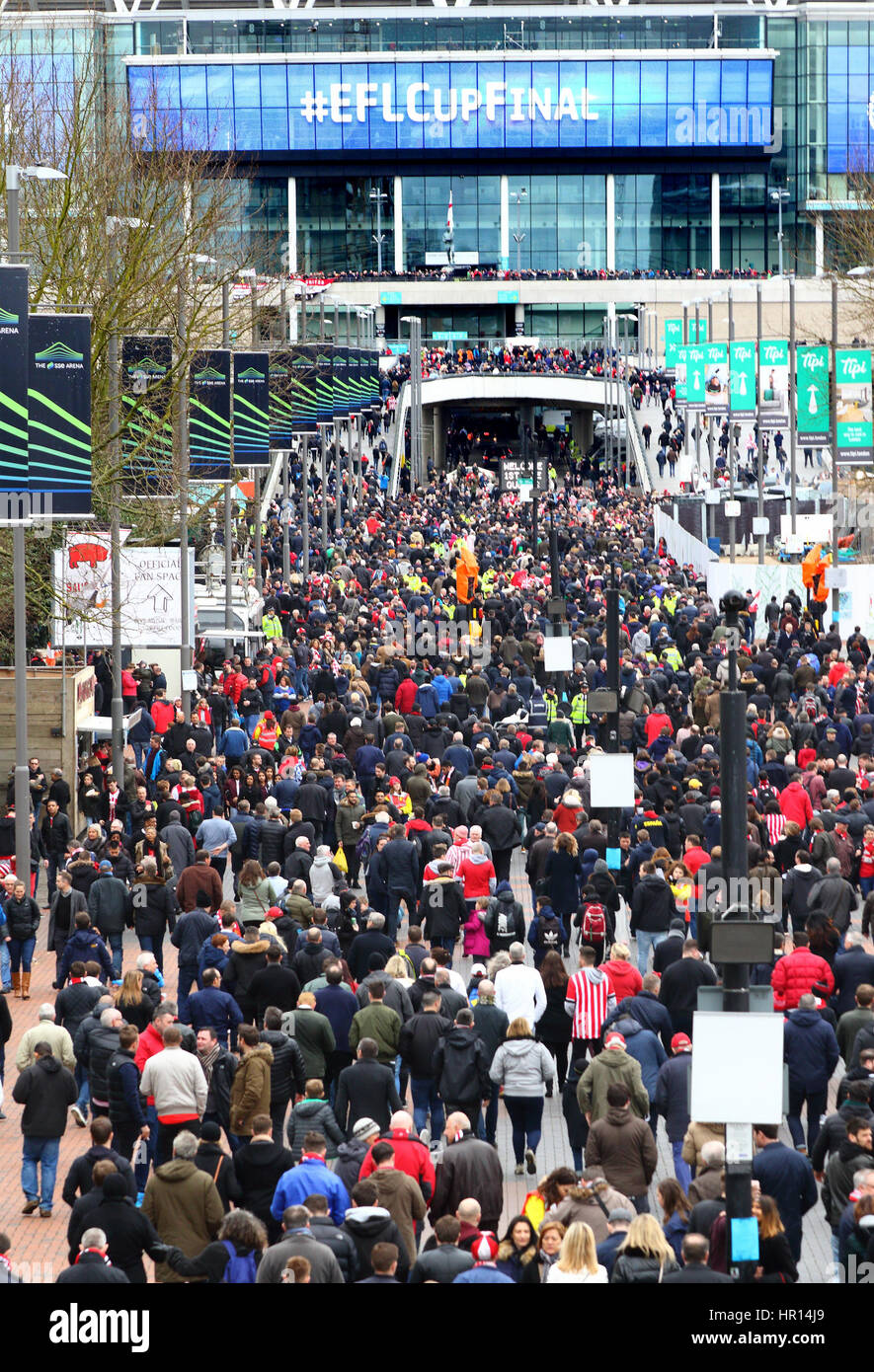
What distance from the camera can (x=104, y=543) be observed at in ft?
92.8

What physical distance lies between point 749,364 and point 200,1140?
36.1m

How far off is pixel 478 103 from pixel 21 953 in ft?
308

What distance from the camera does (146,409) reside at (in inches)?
1174

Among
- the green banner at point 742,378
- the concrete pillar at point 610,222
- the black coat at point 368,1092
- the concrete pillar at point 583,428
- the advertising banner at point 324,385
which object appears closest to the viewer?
the black coat at point 368,1092

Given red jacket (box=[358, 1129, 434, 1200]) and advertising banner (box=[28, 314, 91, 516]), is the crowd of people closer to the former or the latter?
red jacket (box=[358, 1129, 434, 1200])

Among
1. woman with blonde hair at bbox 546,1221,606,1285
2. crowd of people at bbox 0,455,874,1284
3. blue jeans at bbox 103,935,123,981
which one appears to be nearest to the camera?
woman with blonde hair at bbox 546,1221,606,1285

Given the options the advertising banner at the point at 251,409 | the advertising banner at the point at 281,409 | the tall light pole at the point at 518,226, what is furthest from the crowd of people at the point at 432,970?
the tall light pole at the point at 518,226

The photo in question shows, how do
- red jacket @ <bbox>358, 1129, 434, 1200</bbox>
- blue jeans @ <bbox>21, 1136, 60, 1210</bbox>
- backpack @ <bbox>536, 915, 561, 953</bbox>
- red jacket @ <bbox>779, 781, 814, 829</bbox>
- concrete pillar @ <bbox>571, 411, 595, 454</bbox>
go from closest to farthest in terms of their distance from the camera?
red jacket @ <bbox>358, 1129, 434, 1200</bbox>, blue jeans @ <bbox>21, 1136, 60, 1210</bbox>, backpack @ <bbox>536, 915, 561, 953</bbox>, red jacket @ <bbox>779, 781, 814, 829</bbox>, concrete pillar @ <bbox>571, 411, 595, 454</bbox>

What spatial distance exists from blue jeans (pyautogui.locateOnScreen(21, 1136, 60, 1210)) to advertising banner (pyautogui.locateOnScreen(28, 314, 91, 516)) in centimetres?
809

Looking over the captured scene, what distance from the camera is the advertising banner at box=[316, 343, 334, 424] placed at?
44969mm

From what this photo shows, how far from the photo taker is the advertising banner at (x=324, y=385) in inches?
1770

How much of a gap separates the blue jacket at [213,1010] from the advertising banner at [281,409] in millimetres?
27224

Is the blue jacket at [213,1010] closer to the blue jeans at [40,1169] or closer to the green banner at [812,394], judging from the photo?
the blue jeans at [40,1169]

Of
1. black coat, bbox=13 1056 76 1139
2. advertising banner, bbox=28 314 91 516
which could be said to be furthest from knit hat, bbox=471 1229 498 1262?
advertising banner, bbox=28 314 91 516
